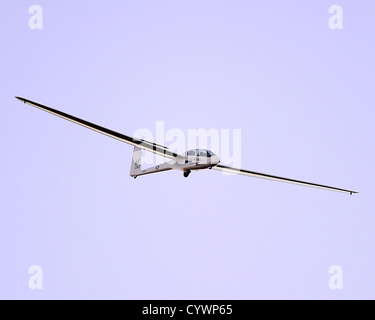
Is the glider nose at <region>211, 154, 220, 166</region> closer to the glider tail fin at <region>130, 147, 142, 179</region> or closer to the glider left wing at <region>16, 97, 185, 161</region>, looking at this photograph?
the glider left wing at <region>16, 97, 185, 161</region>

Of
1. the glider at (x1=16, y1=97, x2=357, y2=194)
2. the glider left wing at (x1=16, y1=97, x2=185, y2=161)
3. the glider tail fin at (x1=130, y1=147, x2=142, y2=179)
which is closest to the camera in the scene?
the glider left wing at (x1=16, y1=97, x2=185, y2=161)

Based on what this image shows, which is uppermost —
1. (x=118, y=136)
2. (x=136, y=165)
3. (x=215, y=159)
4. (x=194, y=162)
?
(x=118, y=136)

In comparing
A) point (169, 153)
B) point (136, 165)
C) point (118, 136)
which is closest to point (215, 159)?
point (169, 153)

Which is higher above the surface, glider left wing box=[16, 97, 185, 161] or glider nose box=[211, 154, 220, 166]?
glider left wing box=[16, 97, 185, 161]

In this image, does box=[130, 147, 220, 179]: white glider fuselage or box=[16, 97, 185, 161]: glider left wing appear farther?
box=[130, 147, 220, 179]: white glider fuselage

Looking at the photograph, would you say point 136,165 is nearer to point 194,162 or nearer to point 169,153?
point 169,153

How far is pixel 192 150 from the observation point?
120 feet

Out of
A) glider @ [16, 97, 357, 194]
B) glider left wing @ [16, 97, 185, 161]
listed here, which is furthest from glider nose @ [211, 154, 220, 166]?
glider left wing @ [16, 97, 185, 161]

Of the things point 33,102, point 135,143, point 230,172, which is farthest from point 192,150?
point 33,102

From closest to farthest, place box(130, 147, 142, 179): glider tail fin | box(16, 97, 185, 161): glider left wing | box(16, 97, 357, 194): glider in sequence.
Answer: box(16, 97, 185, 161): glider left wing
box(16, 97, 357, 194): glider
box(130, 147, 142, 179): glider tail fin

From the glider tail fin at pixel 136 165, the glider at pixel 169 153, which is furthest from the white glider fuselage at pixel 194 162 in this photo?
the glider tail fin at pixel 136 165

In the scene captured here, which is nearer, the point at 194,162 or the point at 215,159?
the point at 215,159
